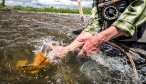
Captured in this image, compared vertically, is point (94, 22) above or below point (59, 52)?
above

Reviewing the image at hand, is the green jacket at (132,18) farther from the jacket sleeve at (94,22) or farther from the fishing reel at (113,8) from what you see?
the jacket sleeve at (94,22)

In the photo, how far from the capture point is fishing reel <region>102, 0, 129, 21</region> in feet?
15.0

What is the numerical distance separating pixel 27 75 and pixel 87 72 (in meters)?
1.14

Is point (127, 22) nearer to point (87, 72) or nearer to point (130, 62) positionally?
point (130, 62)

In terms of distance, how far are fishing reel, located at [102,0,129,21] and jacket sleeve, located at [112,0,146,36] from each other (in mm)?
308

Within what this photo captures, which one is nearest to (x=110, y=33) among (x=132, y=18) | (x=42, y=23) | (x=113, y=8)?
(x=132, y=18)

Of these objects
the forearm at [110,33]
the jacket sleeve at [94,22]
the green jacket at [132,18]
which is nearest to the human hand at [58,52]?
the jacket sleeve at [94,22]

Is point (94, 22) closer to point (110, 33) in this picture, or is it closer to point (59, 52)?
point (59, 52)

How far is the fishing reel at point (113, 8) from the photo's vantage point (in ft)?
15.0

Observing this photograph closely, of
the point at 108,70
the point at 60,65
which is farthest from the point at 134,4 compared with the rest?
the point at 60,65

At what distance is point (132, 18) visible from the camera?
4.11m

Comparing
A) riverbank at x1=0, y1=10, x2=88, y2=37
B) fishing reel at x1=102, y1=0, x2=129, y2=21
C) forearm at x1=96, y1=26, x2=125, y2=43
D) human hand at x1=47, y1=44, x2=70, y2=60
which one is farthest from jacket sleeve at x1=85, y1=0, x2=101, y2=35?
riverbank at x1=0, y1=10, x2=88, y2=37

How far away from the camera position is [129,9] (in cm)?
420

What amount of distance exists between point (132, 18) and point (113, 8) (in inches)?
24.2
